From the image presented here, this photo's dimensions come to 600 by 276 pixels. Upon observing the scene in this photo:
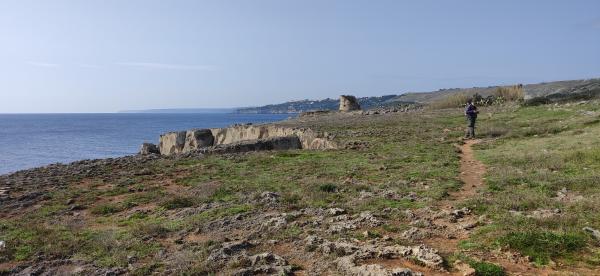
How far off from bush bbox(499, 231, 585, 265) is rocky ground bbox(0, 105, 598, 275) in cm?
9

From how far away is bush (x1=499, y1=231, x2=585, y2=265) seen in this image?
29.5ft

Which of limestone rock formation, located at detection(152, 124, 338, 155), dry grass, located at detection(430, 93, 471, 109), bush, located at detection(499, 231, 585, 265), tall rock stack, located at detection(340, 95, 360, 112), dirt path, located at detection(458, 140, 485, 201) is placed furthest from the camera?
tall rock stack, located at detection(340, 95, 360, 112)

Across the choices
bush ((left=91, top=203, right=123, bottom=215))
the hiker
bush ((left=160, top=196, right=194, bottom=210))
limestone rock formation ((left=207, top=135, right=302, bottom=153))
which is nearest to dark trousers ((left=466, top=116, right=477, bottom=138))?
the hiker

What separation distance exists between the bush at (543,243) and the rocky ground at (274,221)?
0.09m

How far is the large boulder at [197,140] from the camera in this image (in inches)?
1650

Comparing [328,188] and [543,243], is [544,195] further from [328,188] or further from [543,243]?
[328,188]

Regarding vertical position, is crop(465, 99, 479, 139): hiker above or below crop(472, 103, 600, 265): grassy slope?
above

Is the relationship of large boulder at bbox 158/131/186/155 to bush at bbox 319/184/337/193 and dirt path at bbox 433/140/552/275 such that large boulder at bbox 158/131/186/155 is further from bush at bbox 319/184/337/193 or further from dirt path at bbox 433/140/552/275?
bush at bbox 319/184/337/193

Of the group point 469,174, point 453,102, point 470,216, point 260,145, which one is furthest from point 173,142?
point 453,102

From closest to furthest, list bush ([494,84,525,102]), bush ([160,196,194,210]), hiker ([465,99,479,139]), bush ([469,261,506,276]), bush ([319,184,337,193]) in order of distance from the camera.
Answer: bush ([469,261,506,276]) → bush ([160,196,194,210]) → bush ([319,184,337,193]) → hiker ([465,99,479,139]) → bush ([494,84,525,102])

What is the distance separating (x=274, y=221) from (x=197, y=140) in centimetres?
3061

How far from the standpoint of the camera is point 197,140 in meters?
42.0

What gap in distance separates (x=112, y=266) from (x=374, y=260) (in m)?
5.90

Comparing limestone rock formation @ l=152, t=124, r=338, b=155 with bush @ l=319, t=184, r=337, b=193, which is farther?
limestone rock formation @ l=152, t=124, r=338, b=155
